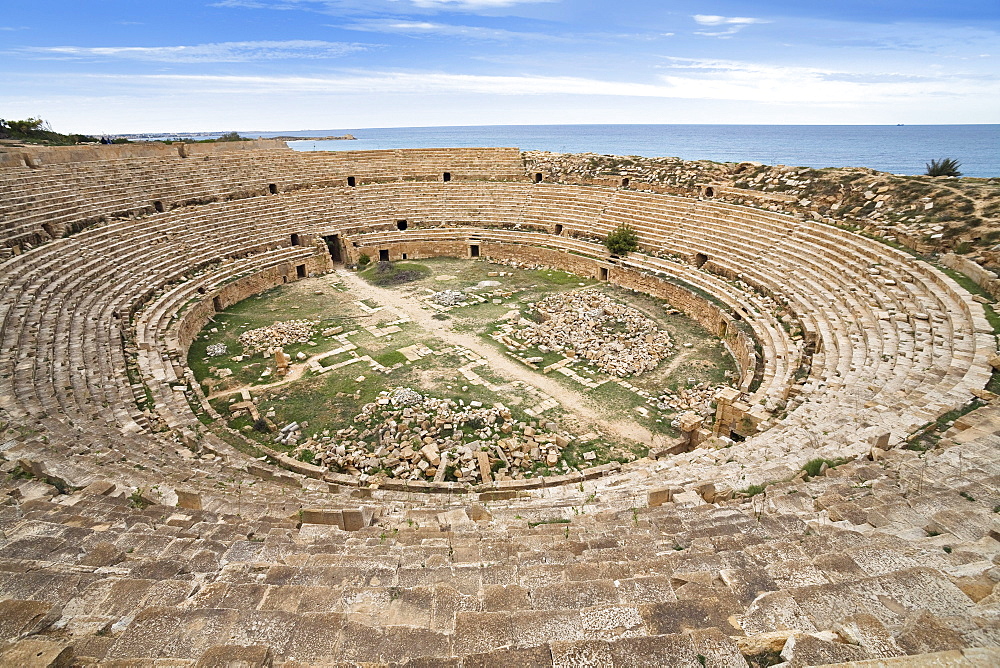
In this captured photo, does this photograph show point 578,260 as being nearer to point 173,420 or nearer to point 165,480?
point 173,420

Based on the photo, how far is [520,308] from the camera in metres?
20.2

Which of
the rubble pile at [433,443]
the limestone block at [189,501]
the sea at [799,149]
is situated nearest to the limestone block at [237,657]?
the limestone block at [189,501]

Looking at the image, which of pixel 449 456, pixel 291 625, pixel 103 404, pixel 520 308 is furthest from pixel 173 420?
pixel 520 308

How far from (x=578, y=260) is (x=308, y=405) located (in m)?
15.2

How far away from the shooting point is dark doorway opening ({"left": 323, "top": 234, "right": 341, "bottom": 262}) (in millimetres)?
27203

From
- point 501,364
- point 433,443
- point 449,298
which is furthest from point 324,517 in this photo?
point 449,298

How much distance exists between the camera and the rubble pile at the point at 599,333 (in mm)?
Answer: 15508

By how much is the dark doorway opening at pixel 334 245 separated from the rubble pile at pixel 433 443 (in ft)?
54.4

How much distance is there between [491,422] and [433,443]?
1557 millimetres

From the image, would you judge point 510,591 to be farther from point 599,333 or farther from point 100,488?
point 599,333

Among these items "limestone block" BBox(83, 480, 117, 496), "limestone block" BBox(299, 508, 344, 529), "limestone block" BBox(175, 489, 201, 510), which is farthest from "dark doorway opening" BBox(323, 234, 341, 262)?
"limestone block" BBox(299, 508, 344, 529)

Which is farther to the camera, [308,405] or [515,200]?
[515,200]

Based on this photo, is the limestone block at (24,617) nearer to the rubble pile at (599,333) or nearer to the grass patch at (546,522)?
the grass patch at (546,522)

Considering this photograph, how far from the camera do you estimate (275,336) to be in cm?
1725
